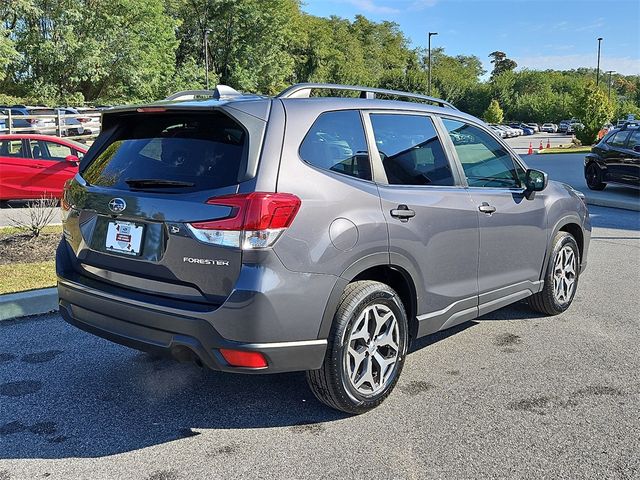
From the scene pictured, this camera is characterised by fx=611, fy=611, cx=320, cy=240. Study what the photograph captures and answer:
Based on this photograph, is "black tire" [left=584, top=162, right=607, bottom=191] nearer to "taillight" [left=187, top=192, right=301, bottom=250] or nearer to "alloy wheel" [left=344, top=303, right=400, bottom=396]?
"alloy wheel" [left=344, top=303, right=400, bottom=396]

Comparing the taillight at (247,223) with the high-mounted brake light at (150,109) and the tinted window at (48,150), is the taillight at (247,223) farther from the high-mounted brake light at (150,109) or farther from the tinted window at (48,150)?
the tinted window at (48,150)

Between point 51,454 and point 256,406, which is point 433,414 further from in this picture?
point 51,454

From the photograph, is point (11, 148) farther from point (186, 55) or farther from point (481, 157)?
point (186, 55)

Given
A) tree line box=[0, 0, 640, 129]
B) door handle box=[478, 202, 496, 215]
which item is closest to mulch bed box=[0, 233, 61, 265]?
door handle box=[478, 202, 496, 215]

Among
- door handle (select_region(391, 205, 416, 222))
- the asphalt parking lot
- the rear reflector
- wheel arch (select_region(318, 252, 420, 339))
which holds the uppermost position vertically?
door handle (select_region(391, 205, 416, 222))

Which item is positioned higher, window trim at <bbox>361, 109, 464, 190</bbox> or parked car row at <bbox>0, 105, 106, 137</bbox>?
parked car row at <bbox>0, 105, 106, 137</bbox>

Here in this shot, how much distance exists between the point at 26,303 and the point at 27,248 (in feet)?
7.87

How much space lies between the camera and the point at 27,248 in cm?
738

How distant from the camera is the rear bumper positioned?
3.01 metres

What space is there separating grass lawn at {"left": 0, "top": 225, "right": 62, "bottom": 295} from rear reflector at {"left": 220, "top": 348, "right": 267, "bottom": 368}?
3.42 metres

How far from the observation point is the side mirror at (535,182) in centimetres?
471

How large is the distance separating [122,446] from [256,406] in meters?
0.81

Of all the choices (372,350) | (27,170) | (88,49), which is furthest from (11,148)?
(88,49)

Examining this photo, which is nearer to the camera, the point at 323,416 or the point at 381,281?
the point at 323,416
